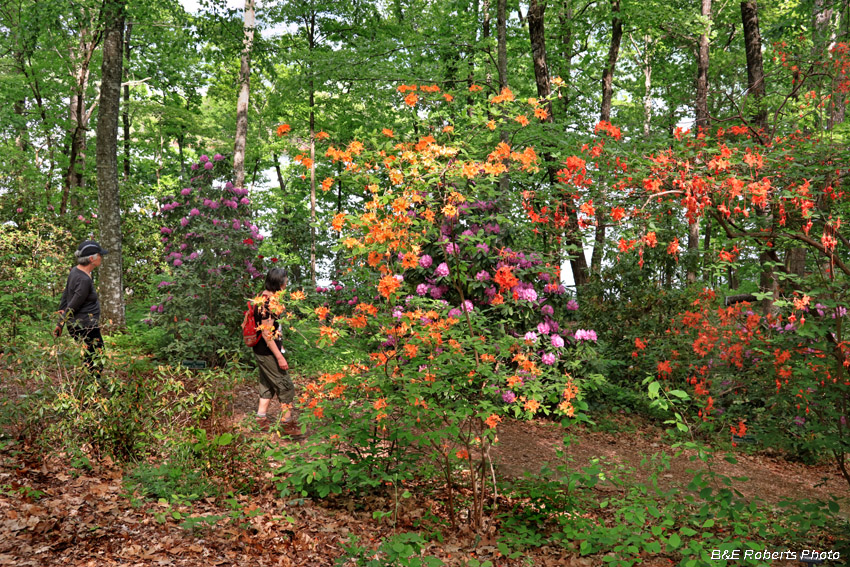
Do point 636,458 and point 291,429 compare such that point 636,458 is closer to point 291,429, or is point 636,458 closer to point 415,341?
point 291,429

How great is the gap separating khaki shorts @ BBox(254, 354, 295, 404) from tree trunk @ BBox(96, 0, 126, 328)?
4450mm

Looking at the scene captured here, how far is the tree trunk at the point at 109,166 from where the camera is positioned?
332 inches

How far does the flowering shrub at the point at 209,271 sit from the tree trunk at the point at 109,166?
2.52ft

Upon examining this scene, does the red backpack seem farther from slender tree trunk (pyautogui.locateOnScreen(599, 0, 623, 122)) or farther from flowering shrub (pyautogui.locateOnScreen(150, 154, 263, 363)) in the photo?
slender tree trunk (pyautogui.locateOnScreen(599, 0, 623, 122))

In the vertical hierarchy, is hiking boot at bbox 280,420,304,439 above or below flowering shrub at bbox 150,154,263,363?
below

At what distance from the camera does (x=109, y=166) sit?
864cm

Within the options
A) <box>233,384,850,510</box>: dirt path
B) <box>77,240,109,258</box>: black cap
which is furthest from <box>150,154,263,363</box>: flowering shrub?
<box>77,240,109,258</box>: black cap

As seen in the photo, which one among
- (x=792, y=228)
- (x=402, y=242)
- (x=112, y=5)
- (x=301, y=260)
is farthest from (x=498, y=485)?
(x=301, y=260)

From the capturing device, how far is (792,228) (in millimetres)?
4777

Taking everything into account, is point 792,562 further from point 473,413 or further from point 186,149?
point 186,149

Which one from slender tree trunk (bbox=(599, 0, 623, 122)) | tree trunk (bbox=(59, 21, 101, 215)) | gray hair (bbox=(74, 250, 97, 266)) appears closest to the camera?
gray hair (bbox=(74, 250, 97, 266))

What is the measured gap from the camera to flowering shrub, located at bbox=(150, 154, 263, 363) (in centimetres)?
816

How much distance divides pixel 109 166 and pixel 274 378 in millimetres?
5537

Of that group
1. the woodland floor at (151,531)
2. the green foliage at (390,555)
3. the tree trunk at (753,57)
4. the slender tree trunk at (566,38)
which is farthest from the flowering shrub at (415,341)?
the slender tree trunk at (566,38)
